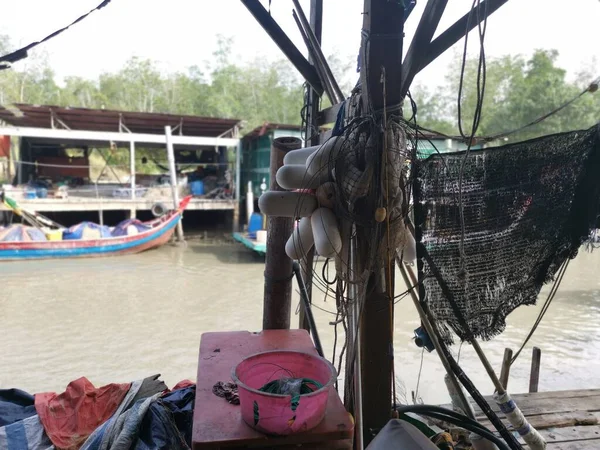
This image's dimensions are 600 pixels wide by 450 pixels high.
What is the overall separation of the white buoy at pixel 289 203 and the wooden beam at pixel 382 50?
17.7 inches

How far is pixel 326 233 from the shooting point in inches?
67.6

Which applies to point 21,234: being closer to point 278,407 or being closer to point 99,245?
point 99,245

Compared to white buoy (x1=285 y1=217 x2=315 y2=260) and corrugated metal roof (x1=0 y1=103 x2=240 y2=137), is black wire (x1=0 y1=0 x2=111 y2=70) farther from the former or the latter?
corrugated metal roof (x1=0 y1=103 x2=240 y2=137)

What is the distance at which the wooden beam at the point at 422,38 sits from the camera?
5.78 ft

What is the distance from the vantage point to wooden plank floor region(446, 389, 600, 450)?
2822 mm

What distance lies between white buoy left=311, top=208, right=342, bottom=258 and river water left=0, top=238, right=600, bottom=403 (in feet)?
14.3

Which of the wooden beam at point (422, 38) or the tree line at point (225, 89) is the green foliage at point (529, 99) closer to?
the tree line at point (225, 89)

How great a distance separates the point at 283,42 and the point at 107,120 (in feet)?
45.8

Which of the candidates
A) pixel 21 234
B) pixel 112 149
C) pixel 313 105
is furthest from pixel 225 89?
pixel 313 105

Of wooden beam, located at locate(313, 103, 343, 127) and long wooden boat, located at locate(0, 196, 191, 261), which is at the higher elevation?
wooden beam, located at locate(313, 103, 343, 127)

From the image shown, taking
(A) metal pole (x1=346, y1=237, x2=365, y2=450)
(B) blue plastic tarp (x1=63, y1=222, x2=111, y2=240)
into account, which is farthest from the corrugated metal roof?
(A) metal pole (x1=346, y1=237, x2=365, y2=450)

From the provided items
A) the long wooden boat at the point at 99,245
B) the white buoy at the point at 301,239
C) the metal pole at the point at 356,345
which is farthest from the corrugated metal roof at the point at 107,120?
the metal pole at the point at 356,345

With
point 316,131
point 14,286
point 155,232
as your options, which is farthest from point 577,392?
point 155,232

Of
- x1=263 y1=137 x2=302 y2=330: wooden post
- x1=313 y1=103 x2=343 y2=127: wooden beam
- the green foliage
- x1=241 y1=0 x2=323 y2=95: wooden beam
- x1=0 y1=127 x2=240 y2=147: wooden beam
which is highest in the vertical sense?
the green foliage
